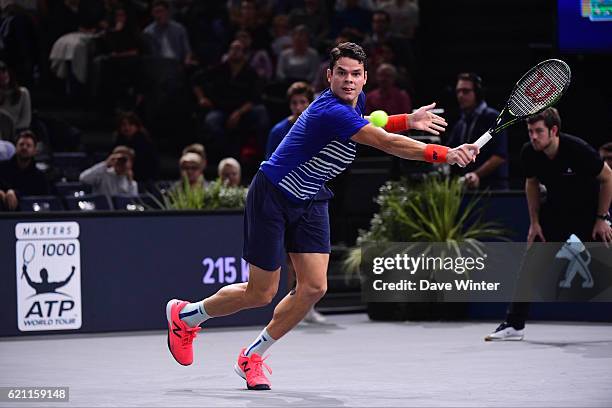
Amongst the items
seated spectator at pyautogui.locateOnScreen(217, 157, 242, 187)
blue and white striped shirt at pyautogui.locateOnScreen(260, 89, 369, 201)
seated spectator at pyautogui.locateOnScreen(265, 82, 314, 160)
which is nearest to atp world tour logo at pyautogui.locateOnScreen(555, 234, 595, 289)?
seated spectator at pyautogui.locateOnScreen(265, 82, 314, 160)

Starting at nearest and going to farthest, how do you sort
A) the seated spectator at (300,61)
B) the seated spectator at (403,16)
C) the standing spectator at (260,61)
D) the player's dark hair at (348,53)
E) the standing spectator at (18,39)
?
the player's dark hair at (348,53), the standing spectator at (18,39), the seated spectator at (300,61), the standing spectator at (260,61), the seated spectator at (403,16)

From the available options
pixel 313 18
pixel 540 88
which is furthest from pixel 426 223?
pixel 313 18

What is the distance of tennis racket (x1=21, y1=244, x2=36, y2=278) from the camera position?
33.5 ft

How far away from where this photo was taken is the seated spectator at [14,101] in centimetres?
1320

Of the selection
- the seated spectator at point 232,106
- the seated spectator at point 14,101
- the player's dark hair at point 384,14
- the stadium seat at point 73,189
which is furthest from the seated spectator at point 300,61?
Result: the stadium seat at point 73,189

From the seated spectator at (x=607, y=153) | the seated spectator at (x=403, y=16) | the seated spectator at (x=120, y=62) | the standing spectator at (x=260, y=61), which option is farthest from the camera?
the seated spectator at (x=403, y=16)

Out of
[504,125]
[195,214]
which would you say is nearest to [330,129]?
[504,125]

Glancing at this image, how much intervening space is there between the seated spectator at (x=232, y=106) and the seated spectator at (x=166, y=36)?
77 cm

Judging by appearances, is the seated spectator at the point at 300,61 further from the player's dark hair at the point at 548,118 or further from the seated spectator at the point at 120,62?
the player's dark hair at the point at 548,118

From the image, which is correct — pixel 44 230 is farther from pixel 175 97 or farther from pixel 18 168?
pixel 175 97

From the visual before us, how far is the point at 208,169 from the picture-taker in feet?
48.2

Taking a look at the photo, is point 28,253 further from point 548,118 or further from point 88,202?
point 548,118

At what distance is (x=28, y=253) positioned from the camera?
10.2 meters

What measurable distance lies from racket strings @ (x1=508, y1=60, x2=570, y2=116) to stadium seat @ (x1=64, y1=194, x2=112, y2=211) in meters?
5.40
